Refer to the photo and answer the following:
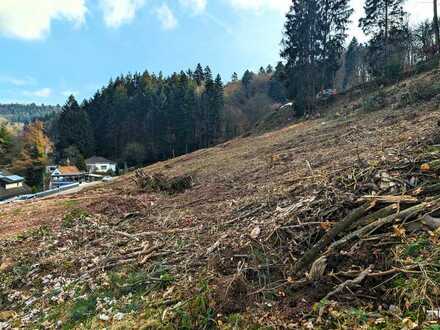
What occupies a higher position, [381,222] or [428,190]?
[428,190]

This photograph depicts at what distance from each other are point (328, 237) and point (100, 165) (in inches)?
1720

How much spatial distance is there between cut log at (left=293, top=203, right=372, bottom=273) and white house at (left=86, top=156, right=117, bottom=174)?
138ft

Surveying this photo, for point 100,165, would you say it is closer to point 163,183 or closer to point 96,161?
point 96,161

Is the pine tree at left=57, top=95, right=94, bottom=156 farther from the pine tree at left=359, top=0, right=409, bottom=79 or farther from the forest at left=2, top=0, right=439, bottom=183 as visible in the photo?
the pine tree at left=359, top=0, right=409, bottom=79

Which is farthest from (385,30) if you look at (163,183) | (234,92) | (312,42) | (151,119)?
(234,92)

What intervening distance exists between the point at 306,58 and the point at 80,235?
75.5 ft

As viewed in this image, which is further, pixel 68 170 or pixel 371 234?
pixel 68 170

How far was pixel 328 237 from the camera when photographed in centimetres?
314

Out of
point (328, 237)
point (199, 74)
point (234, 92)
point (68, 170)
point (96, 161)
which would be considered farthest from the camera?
point (234, 92)

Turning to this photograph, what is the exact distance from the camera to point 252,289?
9.89ft

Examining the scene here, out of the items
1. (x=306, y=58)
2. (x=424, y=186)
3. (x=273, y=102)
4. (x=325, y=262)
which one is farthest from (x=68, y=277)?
(x=273, y=102)

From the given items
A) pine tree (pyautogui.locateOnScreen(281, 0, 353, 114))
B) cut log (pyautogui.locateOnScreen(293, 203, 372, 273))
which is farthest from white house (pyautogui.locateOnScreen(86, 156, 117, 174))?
cut log (pyautogui.locateOnScreen(293, 203, 372, 273))

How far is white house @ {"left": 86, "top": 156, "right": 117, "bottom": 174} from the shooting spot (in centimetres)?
4261

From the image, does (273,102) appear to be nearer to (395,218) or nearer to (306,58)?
(306,58)
